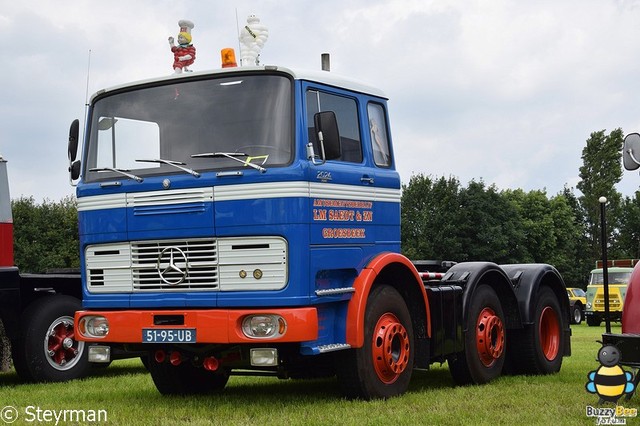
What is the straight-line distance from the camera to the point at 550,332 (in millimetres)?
12109

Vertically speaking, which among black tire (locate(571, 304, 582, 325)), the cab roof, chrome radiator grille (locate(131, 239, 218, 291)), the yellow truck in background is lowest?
black tire (locate(571, 304, 582, 325))

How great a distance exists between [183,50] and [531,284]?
505 cm

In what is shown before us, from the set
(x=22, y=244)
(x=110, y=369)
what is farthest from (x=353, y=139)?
(x=22, y=244)

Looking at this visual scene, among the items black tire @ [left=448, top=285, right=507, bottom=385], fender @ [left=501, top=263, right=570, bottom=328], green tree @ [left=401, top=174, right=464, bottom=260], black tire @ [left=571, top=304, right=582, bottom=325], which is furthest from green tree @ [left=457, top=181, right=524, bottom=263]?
black tire @ [left=448, top=285, right=507, bottom=385]

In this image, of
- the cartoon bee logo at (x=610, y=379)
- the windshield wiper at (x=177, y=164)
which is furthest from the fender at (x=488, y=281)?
the windshield wiper at (x=177, y=164)

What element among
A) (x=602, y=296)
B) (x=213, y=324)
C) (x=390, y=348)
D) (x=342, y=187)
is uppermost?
(x=342, y=187)

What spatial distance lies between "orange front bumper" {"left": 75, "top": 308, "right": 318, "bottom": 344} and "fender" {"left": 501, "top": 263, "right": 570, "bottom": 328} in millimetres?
4126

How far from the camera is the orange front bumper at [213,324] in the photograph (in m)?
7.87

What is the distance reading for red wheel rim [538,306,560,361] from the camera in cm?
1197

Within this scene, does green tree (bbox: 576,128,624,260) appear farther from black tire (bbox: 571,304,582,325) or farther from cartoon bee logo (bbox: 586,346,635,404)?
cartoon bee logo (bbox: 586,346,635,404)

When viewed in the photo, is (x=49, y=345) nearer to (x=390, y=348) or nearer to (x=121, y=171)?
(x=121, y=171)

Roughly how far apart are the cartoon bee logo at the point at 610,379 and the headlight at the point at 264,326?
2469 millimetres

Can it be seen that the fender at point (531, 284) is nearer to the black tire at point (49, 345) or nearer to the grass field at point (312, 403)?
the grass field at point (312, 403)

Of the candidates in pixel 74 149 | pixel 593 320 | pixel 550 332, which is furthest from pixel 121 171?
pixel 593 320
